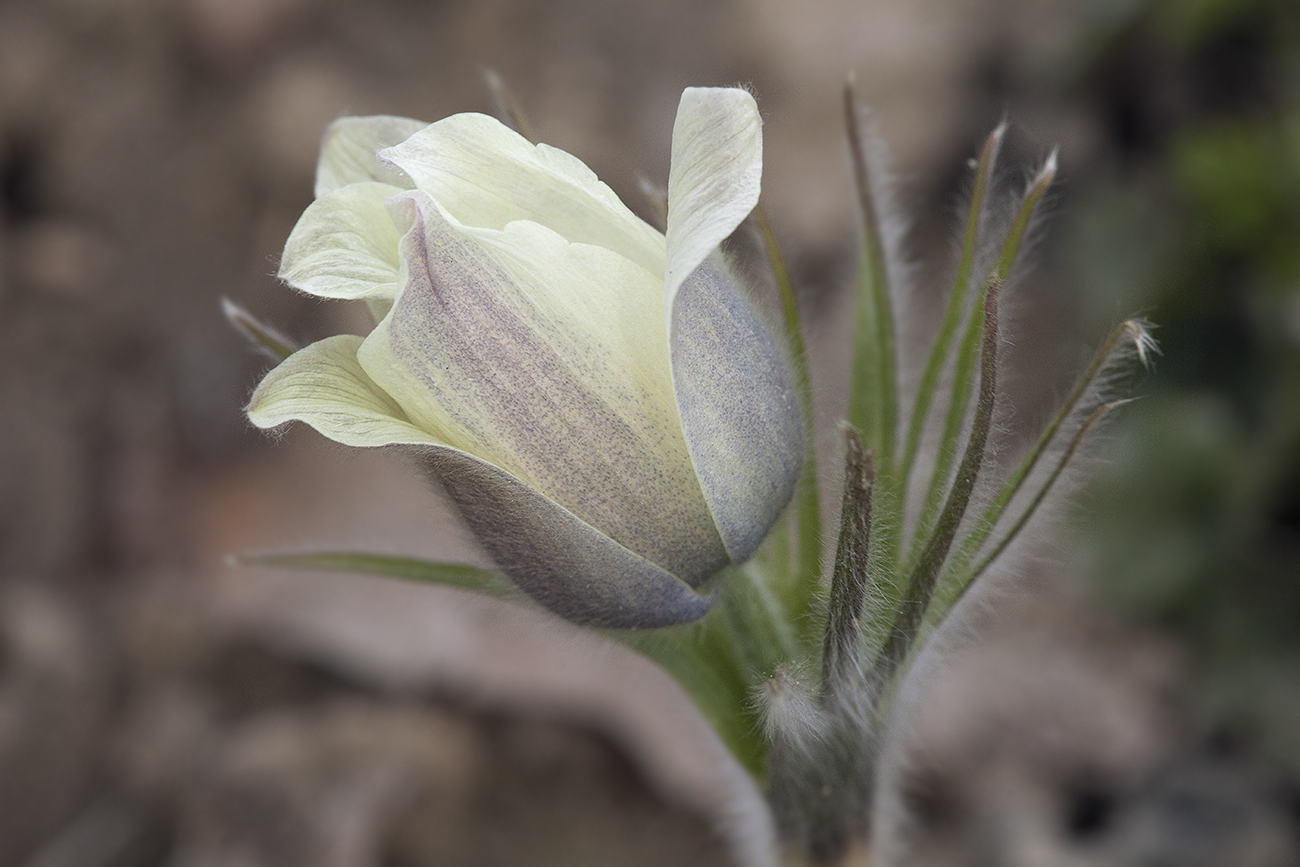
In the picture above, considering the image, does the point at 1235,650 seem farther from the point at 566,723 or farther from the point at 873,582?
the point at 873,582

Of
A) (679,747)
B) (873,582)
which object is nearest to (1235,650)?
(679,747)

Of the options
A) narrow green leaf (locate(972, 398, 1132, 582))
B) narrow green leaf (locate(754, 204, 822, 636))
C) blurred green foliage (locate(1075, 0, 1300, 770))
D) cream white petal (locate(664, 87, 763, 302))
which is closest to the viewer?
cream white petal (locate(664, 87, 763, 302))

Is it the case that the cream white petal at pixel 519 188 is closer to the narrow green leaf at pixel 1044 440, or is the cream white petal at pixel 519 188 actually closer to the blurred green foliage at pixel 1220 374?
the narrow green leaf at pixel 1044 440

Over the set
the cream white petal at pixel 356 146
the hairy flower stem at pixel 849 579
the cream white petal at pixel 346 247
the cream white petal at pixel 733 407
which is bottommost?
→ the hairy flower stem at pixel 849 579

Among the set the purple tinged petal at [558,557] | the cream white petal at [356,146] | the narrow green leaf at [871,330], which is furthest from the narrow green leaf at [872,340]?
the cream white petal at [356,146]

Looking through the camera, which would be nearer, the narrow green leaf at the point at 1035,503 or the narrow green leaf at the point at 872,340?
the narrow green leaf at the point at 1035,503

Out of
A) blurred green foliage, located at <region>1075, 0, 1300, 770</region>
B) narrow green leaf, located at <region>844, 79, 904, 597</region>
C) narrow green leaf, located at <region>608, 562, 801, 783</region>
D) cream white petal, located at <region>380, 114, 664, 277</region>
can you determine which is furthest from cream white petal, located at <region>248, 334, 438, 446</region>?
blurred green foliage, located at <region>1075, 0, 1300, 770</region>

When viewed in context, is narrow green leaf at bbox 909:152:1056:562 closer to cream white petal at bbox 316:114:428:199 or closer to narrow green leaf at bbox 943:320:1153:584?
narrow green leaf at bbox 943:320:1153:584
